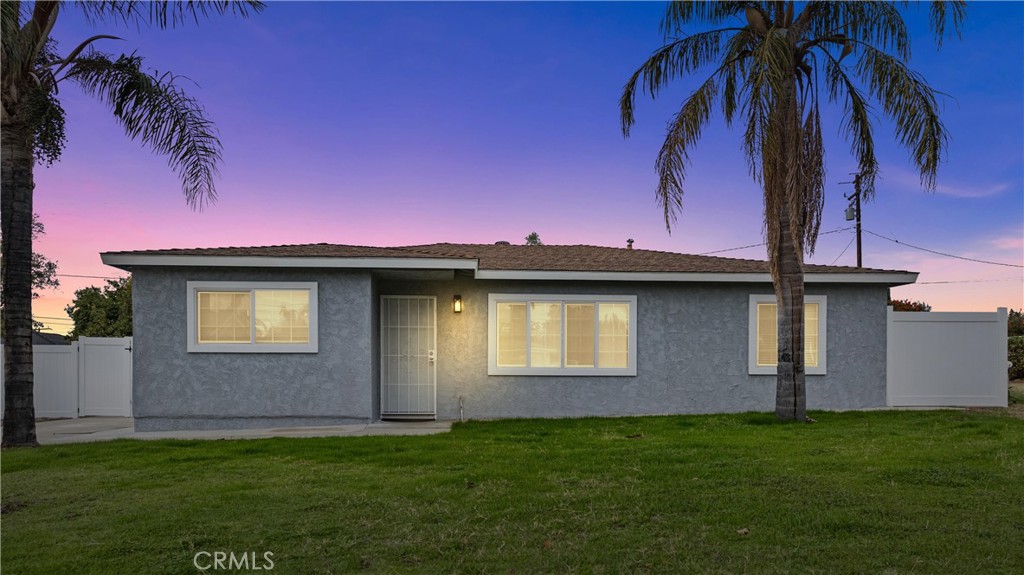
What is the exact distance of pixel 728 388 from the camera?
1098cm

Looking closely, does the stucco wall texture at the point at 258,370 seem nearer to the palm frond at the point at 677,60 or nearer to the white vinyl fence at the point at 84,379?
the white vinyl fence at the point at 84,379

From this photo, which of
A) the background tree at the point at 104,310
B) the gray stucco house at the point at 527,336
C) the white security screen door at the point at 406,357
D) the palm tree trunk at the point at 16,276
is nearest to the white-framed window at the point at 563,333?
the gray stucco house at the point at 527,336

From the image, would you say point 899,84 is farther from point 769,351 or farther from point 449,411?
point 449,411

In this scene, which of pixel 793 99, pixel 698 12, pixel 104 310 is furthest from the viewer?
pixel 104 310

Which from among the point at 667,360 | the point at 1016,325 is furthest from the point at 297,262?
the point at 1016,325

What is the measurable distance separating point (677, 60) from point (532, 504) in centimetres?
811

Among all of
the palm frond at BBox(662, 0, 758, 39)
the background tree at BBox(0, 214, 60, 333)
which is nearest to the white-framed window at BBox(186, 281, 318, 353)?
the palm frond at BBox(662, 0, 758, 39)

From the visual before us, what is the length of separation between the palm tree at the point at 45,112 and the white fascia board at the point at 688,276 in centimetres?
544

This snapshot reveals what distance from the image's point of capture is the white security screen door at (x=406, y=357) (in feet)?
36.3

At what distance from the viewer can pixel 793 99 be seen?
30.3 feet

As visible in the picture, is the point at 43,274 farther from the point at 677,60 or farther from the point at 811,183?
the point at 811,183

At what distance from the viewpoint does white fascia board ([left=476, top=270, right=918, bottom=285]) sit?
10.5 meters

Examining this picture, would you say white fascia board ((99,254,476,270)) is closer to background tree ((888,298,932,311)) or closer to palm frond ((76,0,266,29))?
palm frond ((76,0,266,29))

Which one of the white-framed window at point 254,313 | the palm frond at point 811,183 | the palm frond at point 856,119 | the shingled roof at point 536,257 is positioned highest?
the palm frond at point 856,119
